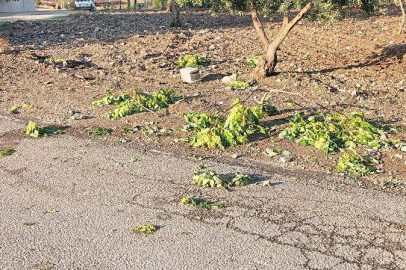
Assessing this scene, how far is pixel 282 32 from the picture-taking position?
13.0 m

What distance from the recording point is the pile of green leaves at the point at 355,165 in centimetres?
777

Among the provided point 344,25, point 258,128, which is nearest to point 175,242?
point 258,128

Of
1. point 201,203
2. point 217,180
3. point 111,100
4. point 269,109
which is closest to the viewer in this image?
point 201,203

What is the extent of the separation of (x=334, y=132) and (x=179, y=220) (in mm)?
3743

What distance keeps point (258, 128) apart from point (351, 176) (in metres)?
2.26

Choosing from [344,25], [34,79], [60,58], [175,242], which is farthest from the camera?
[344,25]

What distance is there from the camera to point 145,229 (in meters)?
6.00

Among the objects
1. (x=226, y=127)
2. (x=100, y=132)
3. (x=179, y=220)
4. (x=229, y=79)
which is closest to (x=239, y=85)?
(x=229, y=79)

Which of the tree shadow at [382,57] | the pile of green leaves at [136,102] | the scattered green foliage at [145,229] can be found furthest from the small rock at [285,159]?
the tree shadow at [382,57]

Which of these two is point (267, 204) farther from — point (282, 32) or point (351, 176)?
point (282, 32)

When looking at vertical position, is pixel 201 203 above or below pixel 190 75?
below

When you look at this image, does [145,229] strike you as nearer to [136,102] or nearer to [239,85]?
[136,102]

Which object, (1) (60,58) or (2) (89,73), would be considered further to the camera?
(1) (60,58)

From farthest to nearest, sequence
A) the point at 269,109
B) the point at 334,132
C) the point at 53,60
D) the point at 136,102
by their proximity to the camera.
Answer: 1. the point at 53,60
2. the point at 136,102
3. the point at 269,109
4. the point at 334,132
